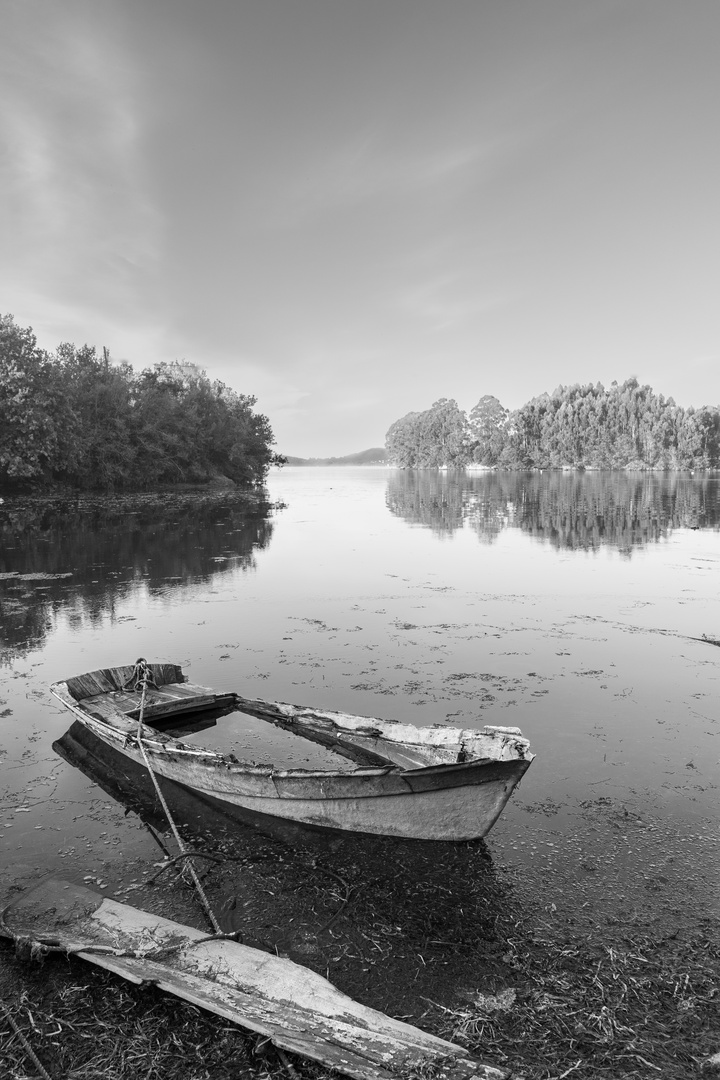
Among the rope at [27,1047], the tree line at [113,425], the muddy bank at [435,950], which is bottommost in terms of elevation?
the muddy bank at [435,950]

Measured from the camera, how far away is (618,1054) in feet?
14.2

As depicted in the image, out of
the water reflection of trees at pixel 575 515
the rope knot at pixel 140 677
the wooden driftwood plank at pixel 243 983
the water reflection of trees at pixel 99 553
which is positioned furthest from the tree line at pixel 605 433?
the wooden driftwood plank at pixel 243 983

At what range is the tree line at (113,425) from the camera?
43.8 metres

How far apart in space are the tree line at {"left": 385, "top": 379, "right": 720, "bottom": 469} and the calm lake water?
427ft

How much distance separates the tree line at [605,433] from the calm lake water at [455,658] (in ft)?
427

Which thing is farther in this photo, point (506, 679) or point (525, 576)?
point (525, 576)

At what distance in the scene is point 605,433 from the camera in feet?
513

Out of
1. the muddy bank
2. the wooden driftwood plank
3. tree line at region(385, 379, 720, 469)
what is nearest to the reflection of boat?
the muddy bank

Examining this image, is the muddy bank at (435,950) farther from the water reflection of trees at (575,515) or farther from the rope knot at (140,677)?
the water reflection of trees at (575,515)

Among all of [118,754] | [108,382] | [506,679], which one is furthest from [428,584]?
[108,382]

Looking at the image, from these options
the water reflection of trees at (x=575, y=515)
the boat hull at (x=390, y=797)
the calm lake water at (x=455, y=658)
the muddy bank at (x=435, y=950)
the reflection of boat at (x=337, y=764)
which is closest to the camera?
the muddy bank at (x=435, y=950)

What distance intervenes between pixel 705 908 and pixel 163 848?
18.1 feet

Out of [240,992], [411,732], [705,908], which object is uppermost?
[411,732]

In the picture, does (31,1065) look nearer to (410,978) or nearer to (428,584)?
(410,978)
